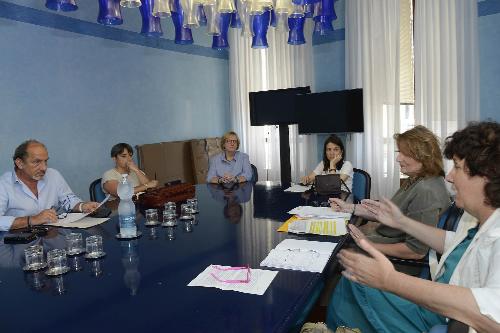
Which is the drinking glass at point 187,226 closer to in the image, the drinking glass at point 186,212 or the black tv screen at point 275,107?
the drinking glass at point 186,212

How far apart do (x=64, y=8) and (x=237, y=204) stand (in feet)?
5.05

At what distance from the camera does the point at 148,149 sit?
481 centimetres

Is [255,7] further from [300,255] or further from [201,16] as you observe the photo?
[300,255]

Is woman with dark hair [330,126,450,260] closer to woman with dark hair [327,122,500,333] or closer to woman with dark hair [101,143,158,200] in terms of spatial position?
woman with dark hair [327,122,500,333]

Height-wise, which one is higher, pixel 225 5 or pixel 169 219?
pixel 225 5

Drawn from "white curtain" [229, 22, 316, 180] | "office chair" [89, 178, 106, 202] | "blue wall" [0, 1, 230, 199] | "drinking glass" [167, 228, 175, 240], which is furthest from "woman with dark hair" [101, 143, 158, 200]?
"white curtain" [229, 22, 316, 180]

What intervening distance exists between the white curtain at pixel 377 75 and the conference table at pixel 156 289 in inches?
120

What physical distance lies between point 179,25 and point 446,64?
3.08 meters

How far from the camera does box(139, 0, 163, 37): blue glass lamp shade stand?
7.59 ft

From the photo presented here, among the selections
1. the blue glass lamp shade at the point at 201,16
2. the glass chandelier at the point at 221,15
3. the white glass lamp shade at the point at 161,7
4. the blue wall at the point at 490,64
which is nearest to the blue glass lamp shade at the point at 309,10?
the glass chandelier at the point at 221,15

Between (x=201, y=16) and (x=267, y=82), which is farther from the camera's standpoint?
(x=267, y=82)

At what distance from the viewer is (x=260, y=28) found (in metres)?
2.66

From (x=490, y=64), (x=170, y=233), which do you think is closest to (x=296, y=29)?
(x=170, y=233)

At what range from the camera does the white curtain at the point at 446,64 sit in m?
4.07
